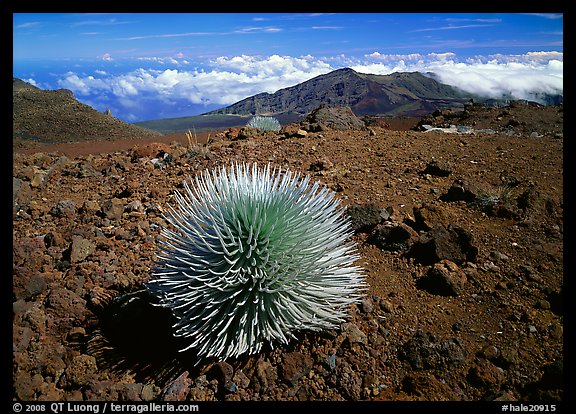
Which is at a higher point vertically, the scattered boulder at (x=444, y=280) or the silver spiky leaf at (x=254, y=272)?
the silver spiky leaf at (x=254, y=272)

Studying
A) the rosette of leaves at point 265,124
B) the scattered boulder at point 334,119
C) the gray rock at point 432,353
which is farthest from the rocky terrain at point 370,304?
the rosette of leaves at point 265,124

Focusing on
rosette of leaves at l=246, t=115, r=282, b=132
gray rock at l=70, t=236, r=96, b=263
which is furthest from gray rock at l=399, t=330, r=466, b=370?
rosette of leaves at l=246, t=115, r=282, b=132

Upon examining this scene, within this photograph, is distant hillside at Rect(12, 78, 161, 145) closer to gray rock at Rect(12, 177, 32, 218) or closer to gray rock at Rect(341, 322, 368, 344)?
gray rock at Rect(12, 177, 32, 218)

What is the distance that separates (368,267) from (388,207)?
83cm

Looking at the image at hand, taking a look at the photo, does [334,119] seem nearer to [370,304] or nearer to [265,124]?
[265,124]

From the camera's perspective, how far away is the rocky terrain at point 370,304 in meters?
2.06

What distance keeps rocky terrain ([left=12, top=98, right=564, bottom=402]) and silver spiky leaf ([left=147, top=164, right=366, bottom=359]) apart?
6.7 inches

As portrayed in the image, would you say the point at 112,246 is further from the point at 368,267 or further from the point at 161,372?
the point at 368,267

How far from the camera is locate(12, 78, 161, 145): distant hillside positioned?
16422 mm

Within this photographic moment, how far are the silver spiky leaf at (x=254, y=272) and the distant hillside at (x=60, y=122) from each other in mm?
15598

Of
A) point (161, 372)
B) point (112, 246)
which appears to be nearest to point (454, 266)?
point (161, 372)

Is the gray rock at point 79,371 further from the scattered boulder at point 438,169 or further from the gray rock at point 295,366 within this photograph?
the scattered boulder at point 438,169

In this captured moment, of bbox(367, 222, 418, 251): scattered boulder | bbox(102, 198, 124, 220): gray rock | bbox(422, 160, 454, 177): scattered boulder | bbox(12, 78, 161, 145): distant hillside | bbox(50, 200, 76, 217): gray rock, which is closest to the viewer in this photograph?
bbox(367, 222, 418, 251): scattered boulder
